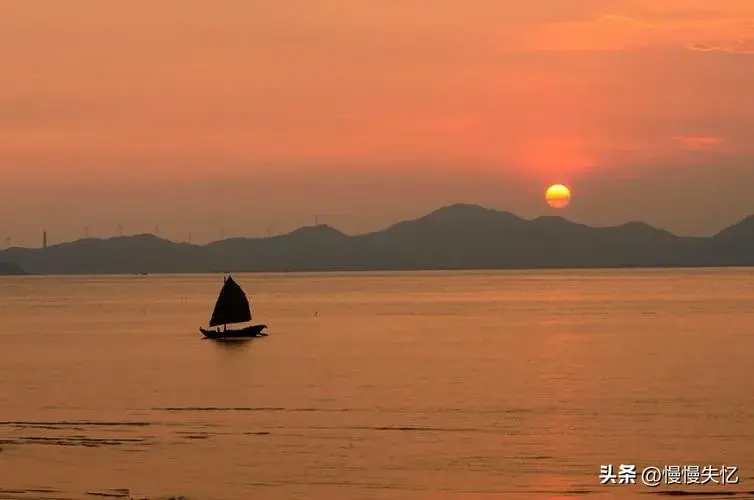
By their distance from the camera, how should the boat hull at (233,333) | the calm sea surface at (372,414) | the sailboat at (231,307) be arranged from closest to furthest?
the calm sea surface at (372,414)
the sailboat at (231,307)
the boat hull at (233,333)

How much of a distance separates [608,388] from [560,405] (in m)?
8.25

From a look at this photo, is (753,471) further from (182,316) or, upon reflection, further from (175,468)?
(182,316)

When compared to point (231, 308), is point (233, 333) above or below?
below

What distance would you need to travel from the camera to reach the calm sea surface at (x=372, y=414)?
118 ft

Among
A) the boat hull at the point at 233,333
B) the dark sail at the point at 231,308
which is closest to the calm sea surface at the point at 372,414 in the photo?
the boat hull at the point at 233,333

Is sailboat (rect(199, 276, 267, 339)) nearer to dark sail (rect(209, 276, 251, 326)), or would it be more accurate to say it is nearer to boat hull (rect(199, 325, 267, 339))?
dark sail (rect(209, 276, 251, 326))

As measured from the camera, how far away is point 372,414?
51562 mm

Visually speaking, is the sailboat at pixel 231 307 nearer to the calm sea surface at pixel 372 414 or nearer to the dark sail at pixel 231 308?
the dark sail at pixel 231 308

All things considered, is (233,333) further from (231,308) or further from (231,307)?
(231,307)

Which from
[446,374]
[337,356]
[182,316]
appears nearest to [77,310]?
[182,316]

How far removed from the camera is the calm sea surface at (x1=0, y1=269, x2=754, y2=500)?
36.0m

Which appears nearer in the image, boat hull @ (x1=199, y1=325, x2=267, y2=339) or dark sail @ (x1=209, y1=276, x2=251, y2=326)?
dark sail @ (x1=209, y1=276, x2=251, y2=326)

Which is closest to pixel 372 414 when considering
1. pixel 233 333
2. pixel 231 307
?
pixel 231 307

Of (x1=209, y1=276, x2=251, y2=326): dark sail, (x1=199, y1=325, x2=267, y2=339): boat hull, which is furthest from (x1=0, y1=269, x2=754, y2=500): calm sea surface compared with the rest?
(x1=209, y1=276, x2=251, y2=326): dark sail
